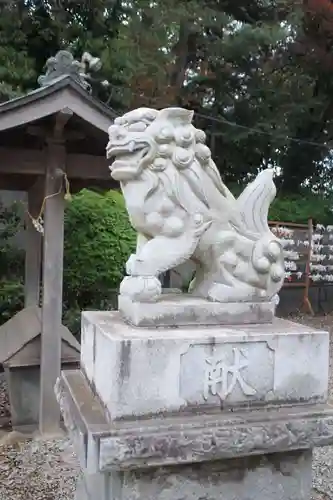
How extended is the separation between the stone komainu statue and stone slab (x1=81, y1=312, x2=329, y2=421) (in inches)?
8.2

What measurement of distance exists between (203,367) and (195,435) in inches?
10.0

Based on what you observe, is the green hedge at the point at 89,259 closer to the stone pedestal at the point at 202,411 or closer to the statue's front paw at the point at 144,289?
the stone pedestal at the point at 202,411

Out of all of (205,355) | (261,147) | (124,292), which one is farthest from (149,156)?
(261,147)

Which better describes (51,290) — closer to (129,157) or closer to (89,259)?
(129,157)

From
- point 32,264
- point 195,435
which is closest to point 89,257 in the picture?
point 32,264

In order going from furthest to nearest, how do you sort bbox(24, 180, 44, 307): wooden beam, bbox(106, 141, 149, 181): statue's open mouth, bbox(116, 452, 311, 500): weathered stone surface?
bbox(24, 180, 44, 307): wooden beam → bbox(106, 141, 149, 181): statue's open mouth → bbox(116, 452, 311, 500): weathered stone surface

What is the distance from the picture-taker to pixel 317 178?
451 inches

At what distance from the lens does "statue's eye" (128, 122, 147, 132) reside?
2.11 m

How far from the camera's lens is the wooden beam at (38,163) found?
12.6 ft

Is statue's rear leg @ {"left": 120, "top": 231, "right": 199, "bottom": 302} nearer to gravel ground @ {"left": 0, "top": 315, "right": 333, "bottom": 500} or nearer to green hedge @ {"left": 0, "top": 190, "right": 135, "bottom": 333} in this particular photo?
gravel ground @ {"left": 0, "top": 315, "right": 333, "bottom": 500}

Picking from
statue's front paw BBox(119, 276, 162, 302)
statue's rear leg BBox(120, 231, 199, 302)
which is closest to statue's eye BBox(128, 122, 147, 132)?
statue's rear leg BBox(120, 231, 199, 302)

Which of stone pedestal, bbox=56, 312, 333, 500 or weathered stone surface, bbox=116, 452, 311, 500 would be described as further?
weathered stone surface, bbox=116, 452, 311, 500

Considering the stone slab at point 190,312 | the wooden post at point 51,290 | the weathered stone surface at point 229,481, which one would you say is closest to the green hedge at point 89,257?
the wooden post at point 51,290

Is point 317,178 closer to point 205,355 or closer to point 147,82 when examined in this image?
point 147,82
